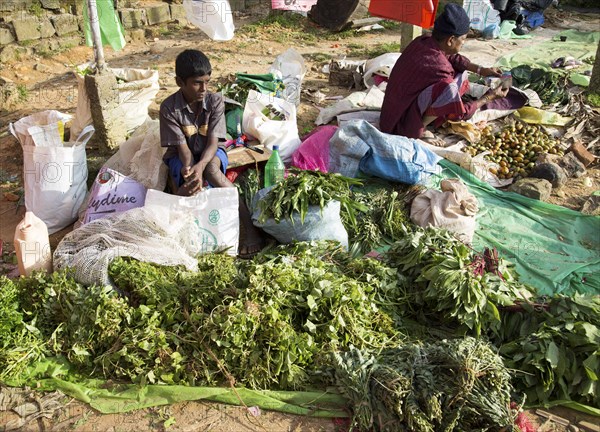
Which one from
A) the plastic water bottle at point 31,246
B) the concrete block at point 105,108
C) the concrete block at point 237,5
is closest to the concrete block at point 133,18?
the concrete block at point 237,5

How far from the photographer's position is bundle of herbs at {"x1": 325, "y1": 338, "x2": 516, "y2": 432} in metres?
2.44

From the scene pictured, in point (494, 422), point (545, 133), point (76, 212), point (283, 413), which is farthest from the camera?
point (545, 133)

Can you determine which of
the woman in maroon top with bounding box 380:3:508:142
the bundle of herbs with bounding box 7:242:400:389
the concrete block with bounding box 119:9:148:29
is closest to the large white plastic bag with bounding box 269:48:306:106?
the woman in maroon top with bounding box 380:3:508:142

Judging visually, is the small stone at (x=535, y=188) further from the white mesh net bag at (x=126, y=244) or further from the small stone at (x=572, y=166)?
the white mesh net bag at (x=126, y=244)

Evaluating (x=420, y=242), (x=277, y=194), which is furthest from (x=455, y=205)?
(x=277, y=194)

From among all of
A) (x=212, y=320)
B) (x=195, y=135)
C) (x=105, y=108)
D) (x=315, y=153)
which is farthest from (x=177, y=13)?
(x=212, y=320)

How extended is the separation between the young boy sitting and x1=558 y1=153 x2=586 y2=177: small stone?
2.83 meters

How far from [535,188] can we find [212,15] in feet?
10.4

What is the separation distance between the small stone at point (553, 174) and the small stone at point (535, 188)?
0.10 m

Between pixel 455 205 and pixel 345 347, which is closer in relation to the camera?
pixel 345 347

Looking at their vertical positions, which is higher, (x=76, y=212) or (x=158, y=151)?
(x=158, y=151)

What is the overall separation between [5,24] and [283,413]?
22.0 feet

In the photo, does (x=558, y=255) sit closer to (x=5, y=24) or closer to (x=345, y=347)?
(x=345, y=347)

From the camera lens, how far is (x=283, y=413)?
266cm
